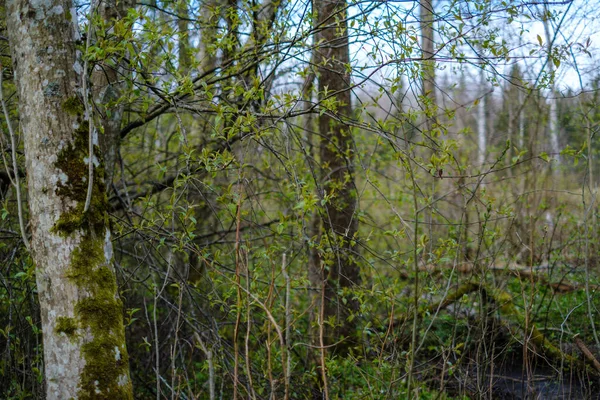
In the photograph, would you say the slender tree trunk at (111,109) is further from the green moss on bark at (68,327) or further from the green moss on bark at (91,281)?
the green moss on bark at (68,327)

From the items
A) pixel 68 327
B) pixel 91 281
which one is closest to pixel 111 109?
pixel 91 281

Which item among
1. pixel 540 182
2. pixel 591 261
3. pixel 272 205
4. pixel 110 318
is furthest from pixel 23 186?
pixel 540 182

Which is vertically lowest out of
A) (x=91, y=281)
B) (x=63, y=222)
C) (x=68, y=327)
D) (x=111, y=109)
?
(x=68, y=327)

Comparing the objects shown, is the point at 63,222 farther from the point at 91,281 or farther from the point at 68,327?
the point at 68,327

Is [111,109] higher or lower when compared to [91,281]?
higher

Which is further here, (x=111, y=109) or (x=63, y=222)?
(x=111, y=109)

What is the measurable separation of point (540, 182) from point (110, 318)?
9185mm

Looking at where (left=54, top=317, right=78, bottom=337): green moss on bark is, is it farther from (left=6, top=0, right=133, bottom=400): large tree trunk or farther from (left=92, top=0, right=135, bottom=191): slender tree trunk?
(left=92, top=0, right=135, bottom=191): slender tree trunk

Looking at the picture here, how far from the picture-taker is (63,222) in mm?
2627

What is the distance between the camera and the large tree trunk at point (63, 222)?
257 cm

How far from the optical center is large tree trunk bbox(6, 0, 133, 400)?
101 inches

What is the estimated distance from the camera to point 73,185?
2.71m

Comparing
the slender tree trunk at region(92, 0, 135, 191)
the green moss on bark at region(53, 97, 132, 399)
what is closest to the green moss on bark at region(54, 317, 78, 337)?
the green moss on bark at region(53, 97, 132, 399)

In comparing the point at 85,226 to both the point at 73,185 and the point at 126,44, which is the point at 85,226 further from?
the point at 126,44
